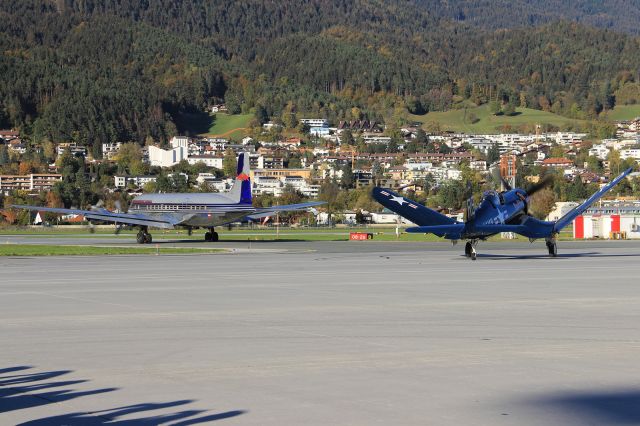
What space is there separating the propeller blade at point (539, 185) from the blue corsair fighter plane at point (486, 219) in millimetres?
35

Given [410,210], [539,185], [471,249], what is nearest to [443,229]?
[471,249]

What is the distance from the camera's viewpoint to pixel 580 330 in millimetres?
20625

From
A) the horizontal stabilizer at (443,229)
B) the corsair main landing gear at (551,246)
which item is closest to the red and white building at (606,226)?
the corsair main landing gear at (551,246)

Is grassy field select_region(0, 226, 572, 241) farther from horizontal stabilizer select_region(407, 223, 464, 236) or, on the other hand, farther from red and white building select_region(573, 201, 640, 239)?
horizontal stabilizer select_region(407, 223, 464, 236)

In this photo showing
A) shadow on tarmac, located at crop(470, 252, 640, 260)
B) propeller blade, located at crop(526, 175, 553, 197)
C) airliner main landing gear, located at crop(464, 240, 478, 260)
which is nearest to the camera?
airliner main landing gear, located at crop(464, 240, 478, 260)

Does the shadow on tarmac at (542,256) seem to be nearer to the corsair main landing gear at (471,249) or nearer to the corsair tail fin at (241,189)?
the corsair main landing gear at (471,249)

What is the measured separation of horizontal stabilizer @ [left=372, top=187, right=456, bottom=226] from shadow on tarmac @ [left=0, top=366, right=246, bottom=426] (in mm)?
34768

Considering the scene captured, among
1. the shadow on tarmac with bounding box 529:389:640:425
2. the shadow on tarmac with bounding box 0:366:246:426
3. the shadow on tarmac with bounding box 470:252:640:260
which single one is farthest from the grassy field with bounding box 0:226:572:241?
the shadow on tarmac with bounding box 529:389:640:425

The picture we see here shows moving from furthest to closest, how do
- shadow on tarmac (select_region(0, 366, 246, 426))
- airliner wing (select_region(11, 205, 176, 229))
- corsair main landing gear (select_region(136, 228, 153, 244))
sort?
corsair main landing gear (select_region(136, 228, 153, 244))
airliner wing (select_region(11, 205, 176, 229))
shadow on tarmac (select_region(0, 366, 246, 426))

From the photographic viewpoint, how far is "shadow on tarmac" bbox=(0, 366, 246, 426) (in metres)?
12.6

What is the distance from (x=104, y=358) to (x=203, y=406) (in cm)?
424

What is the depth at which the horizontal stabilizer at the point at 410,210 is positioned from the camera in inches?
1955

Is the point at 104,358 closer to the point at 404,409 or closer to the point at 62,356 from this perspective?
the point at 62,356

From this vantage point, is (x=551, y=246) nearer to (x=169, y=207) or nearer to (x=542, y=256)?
(x=542, y=256)
